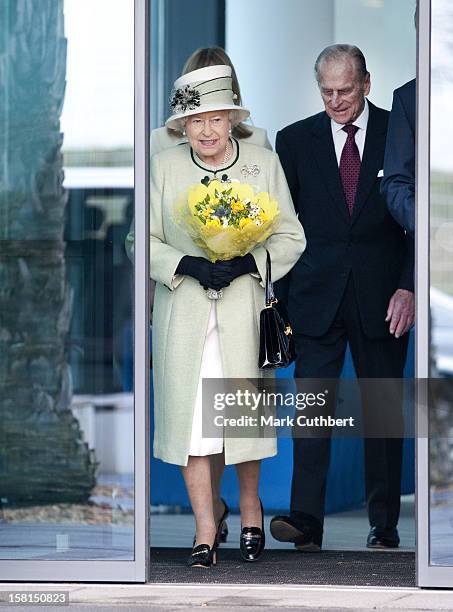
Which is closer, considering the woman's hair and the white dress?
the white dress

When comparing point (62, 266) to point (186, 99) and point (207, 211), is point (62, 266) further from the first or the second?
point (186, 99)

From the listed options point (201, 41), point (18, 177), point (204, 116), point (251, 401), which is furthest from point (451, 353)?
point (201, 41)

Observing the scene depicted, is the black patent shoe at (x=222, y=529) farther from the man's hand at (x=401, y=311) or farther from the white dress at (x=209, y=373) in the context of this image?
the man's hand at (x=401, y=311)

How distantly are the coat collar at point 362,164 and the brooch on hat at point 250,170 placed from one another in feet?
1.89

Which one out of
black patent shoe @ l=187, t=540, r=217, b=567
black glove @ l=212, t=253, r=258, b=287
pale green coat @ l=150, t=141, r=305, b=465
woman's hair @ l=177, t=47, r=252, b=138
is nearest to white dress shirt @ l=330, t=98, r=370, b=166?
woman's hair @ l=177, t=47, r=252, b=138

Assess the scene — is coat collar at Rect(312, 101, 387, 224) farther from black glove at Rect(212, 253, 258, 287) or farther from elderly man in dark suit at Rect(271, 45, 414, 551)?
black glove at Rect(212, 253, 258, 287)

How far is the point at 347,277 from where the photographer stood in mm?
6793

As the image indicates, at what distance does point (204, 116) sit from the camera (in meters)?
6.25

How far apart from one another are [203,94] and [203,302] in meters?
0.78

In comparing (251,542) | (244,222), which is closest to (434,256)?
(244,222)

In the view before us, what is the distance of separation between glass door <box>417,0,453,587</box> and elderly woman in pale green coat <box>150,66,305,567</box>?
0.76 meters

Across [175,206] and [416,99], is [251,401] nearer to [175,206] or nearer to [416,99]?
[175,206]

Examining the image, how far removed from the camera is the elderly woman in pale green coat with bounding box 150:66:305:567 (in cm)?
614

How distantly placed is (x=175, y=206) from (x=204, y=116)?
0.37 meters
